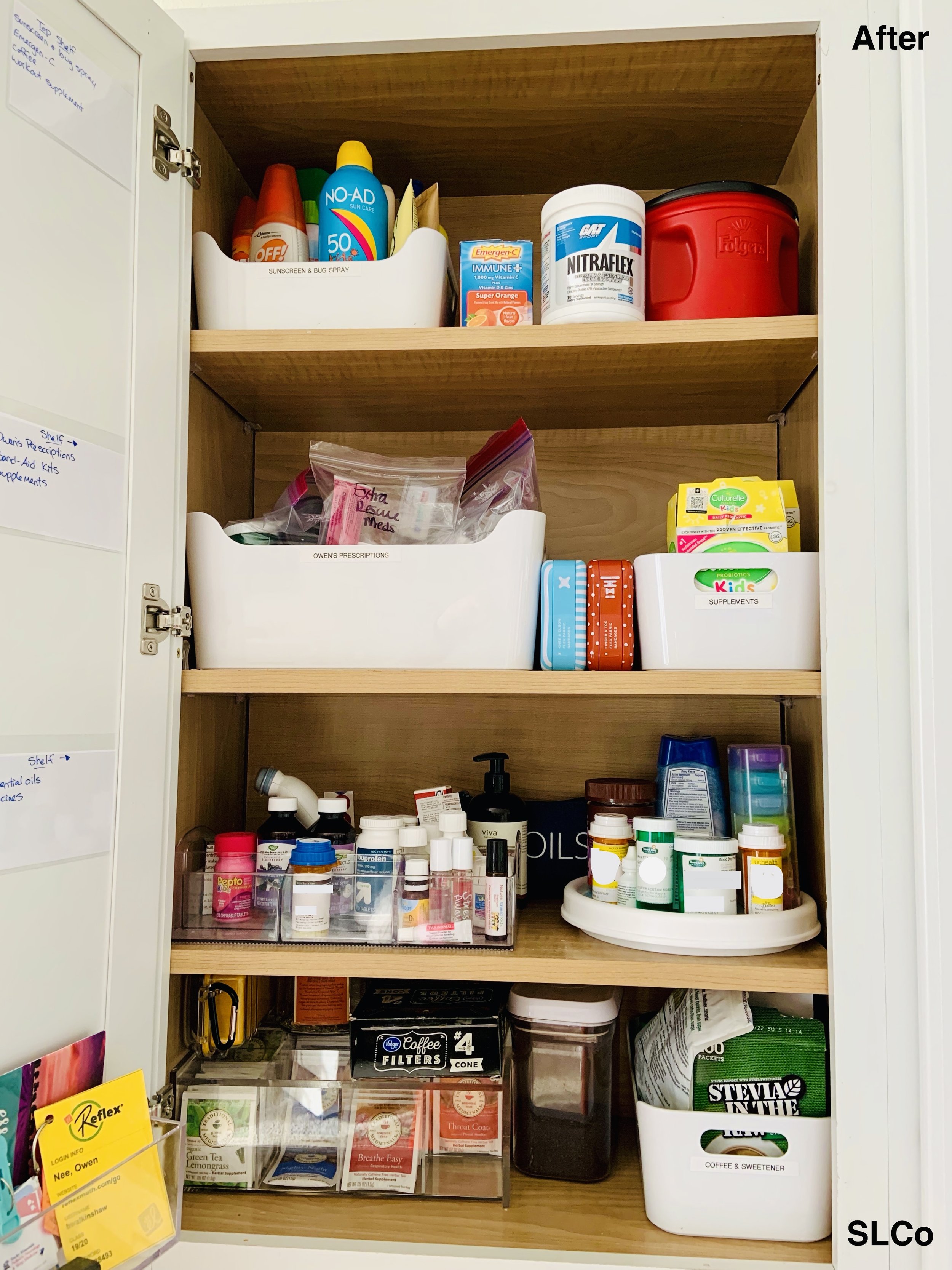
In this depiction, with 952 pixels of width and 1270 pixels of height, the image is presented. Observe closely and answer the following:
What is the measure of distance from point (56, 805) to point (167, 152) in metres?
0.69

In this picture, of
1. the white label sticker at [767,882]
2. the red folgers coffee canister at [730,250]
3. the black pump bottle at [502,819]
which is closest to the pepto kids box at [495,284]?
the red folgers coffee canister at [730,250]

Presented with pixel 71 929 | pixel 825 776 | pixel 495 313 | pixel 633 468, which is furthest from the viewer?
pixel 633 468

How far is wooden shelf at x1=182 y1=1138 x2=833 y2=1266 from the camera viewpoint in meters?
0.91

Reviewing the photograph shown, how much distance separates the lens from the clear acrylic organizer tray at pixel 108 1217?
28.0 inches

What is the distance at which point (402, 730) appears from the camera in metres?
1.32

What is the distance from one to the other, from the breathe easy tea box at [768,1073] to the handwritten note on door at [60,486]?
82 cm

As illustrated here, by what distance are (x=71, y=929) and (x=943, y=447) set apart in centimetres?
94

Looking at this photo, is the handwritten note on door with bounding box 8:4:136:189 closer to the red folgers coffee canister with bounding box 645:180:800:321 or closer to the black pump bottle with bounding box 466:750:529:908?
the red folgers coffee canister with bounding box 645:180:800:321

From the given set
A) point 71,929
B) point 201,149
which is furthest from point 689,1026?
point 201,149

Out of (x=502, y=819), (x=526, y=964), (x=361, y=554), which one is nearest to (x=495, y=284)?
(x=361, y=554)

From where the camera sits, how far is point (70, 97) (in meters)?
0.83

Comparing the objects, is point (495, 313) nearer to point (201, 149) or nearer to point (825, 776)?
point (201, 149)

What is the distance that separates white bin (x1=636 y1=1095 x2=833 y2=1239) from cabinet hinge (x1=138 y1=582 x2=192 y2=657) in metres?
0.71

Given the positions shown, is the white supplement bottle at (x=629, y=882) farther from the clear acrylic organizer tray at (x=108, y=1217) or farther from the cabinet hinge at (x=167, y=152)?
the cabinet hinge at (x=167, y=152)
